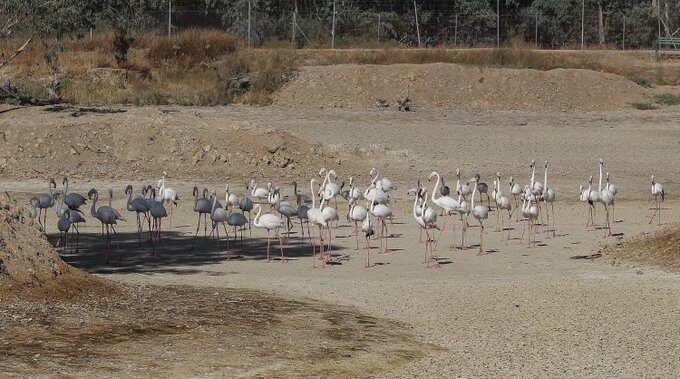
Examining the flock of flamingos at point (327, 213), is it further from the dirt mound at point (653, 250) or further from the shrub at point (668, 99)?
the shrub at point (668, 99)

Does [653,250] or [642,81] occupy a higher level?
[642,81]

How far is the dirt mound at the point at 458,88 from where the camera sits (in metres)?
47.2

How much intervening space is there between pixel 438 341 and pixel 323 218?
809 centimetres

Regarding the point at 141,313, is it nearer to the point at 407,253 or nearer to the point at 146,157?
the point at 407,253

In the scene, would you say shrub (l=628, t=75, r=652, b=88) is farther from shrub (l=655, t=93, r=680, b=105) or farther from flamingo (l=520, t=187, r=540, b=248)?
flamingo (l=520, t=187, r=540, b=248)

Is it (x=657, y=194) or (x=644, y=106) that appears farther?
(x=644, y=106)

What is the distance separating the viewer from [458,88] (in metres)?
48.2

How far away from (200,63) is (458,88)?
10.8m

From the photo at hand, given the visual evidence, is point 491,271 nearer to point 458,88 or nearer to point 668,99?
point 458,88

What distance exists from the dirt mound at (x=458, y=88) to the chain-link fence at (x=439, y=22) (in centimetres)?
1195

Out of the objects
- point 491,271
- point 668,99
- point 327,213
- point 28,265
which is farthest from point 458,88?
point 28,265

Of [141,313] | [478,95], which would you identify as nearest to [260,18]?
[478,95]

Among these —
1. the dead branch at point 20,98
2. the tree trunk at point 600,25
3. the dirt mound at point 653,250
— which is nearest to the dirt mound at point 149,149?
the dead branch at point 20,98

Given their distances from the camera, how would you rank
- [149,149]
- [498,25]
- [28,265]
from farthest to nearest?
[498,25]
[149,149]
[28,265]
